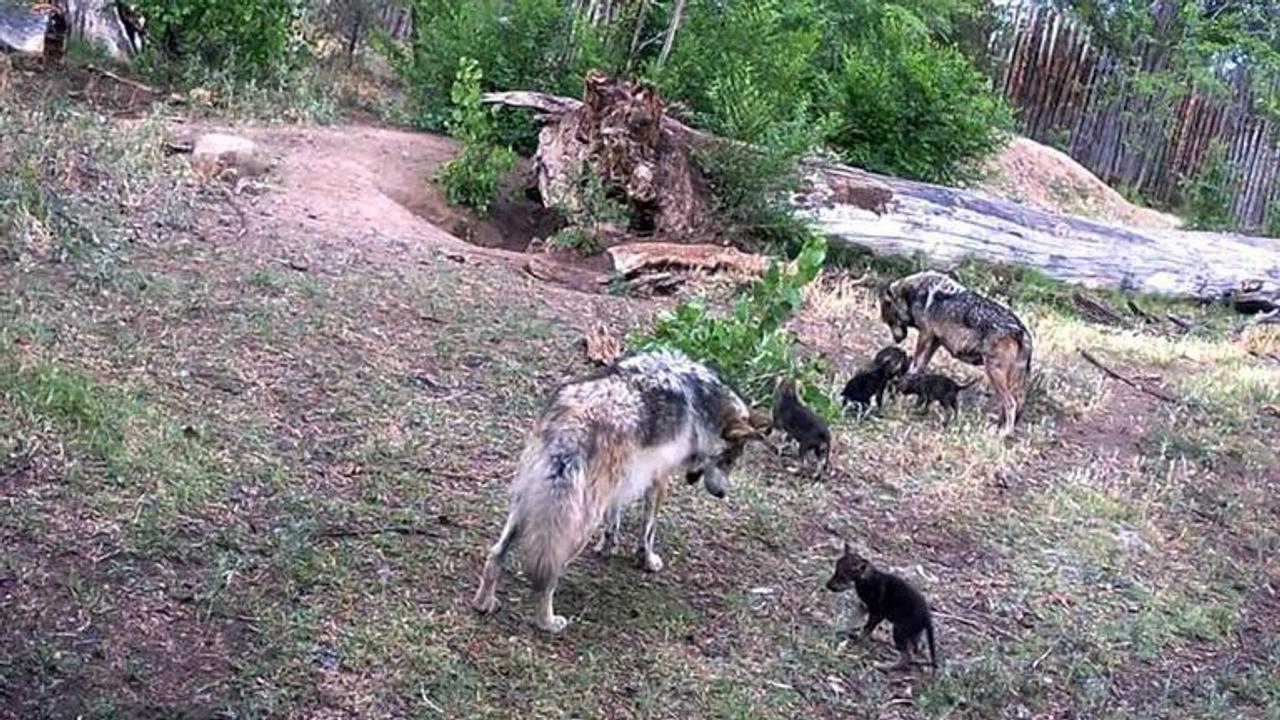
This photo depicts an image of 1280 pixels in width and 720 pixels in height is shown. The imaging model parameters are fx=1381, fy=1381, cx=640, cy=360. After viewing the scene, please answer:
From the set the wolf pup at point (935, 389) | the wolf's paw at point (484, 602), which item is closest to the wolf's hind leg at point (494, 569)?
the wolf's paw at point (484, 602)

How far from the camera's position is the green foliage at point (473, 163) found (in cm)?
1213

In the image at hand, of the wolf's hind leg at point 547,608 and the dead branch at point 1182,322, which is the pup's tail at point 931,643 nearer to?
the wolf's hind leg at point 547,608

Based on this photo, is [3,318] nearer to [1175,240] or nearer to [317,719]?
[317,719]

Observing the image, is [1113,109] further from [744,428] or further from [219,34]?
[744,428]

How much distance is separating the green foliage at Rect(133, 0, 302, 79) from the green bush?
19.2 feet

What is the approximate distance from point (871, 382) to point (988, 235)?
5333mm

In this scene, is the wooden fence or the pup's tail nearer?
the pup's tail

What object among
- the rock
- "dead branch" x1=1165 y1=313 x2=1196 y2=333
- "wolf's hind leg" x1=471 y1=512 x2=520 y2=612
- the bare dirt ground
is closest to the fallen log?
the bare dirt ground

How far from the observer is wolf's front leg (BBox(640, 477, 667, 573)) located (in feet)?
18.4

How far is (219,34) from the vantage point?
14055 millimetres

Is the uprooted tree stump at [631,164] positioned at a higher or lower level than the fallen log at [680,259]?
higher

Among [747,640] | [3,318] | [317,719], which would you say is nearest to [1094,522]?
[747,640]

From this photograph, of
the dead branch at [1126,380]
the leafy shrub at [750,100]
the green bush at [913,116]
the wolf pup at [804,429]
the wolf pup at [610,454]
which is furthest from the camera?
the green bush at [913,116]

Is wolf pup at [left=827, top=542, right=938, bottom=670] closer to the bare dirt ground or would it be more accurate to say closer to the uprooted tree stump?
the bare dirt ground
